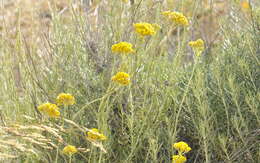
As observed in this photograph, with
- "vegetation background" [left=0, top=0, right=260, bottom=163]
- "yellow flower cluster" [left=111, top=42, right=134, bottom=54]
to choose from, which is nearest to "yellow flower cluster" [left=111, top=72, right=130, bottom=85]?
"yellow flower cluster" [left=111, top=42, right=134, bottom=54]

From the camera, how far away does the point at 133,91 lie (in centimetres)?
266

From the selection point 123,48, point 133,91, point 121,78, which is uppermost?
point 123,48

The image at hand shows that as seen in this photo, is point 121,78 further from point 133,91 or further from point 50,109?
point 133,91

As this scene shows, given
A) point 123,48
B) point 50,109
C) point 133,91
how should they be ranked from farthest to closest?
point 133,91 → point 123,48 → point 50,109

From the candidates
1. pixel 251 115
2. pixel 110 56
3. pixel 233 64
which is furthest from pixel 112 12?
pixel 251 115

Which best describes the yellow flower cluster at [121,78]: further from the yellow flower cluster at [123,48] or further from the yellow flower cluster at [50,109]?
the yellow flower cluster at [50,109]

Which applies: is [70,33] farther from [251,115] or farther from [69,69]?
[251,115]

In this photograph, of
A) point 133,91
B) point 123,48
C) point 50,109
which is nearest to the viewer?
point 50,109

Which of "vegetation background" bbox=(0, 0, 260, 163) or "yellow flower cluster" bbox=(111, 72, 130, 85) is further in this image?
"vegetation background" bbox=(0, 0, 260, 163)

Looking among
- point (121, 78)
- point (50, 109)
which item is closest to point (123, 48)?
point (121, 78)

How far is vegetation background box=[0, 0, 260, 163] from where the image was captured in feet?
7.66

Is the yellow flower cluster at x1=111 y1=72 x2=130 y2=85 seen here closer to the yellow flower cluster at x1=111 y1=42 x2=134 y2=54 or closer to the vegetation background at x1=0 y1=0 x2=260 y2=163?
the yellow flower cluster at x1=111 y1=42 x2=134 y2=54

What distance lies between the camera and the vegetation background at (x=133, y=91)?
2336mm

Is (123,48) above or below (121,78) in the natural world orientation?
above
